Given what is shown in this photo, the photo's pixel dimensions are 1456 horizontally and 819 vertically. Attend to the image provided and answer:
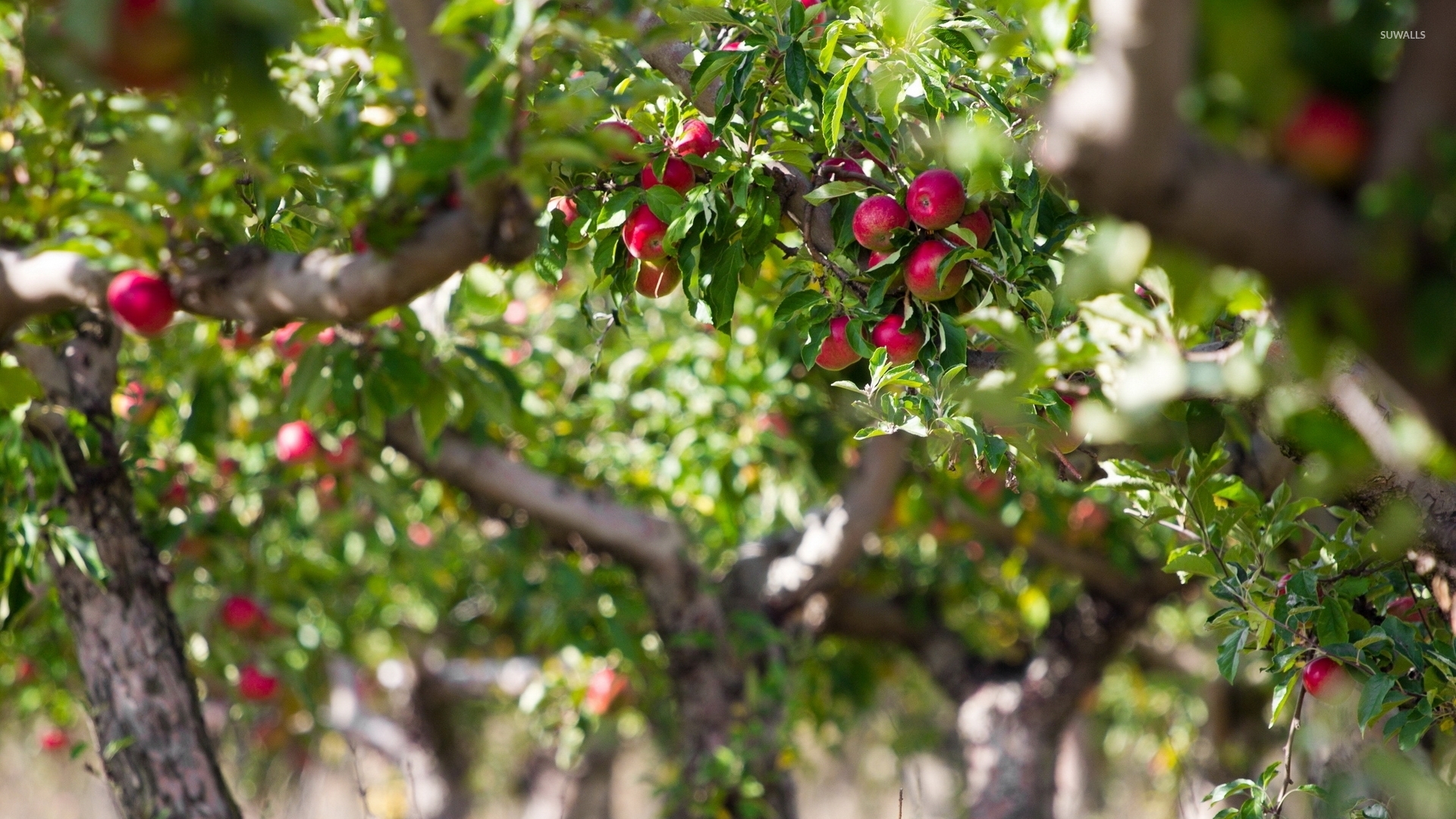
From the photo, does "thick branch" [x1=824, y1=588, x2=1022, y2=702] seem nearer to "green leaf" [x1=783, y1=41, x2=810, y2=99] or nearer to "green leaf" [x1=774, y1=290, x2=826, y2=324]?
"green leaf" [x1=774, y1=290, x2=826, y2=324]

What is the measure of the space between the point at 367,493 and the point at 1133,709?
5.04 metres

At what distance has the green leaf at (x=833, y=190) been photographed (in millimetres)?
1726

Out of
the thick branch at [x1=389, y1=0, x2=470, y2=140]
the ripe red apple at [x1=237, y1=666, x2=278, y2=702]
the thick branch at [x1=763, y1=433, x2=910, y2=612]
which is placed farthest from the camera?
the ripe red apple at [x1=237, y1=666, x2=278, y2=702]

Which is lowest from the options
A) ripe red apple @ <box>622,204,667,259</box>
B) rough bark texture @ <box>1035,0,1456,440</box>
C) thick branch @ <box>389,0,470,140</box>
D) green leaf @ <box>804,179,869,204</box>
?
ripe red apple @ <box>622,204,667,259</box>

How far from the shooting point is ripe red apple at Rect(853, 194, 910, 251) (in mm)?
1722

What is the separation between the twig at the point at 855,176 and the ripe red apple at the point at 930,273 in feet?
0.40

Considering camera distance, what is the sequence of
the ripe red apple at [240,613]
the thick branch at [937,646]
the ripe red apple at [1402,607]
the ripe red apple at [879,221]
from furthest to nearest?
1. the thick branch at [937,646]
2. the ripe red apple at [240,613]
3. the ripe red apple at [1402,607]
4. the ripe red apple at [879,221]

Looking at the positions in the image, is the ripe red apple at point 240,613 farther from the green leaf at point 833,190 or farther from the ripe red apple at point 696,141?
the green leaf at point 833,190

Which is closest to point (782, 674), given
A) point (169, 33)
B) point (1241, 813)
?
point (1241, 813)

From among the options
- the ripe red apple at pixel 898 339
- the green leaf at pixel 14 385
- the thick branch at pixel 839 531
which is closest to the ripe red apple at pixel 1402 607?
the ripe red apple at pixel 898 339

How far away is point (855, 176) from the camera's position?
6.18 feet

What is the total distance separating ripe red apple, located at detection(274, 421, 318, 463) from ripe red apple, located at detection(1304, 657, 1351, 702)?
9.49 ft

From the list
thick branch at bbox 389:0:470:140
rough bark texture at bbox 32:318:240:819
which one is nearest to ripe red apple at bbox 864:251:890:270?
thick branch at bbox 389:0:470:140

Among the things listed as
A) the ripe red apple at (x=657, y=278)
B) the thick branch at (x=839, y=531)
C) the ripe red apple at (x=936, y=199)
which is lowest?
the thick branch at (x=839, y=531)
